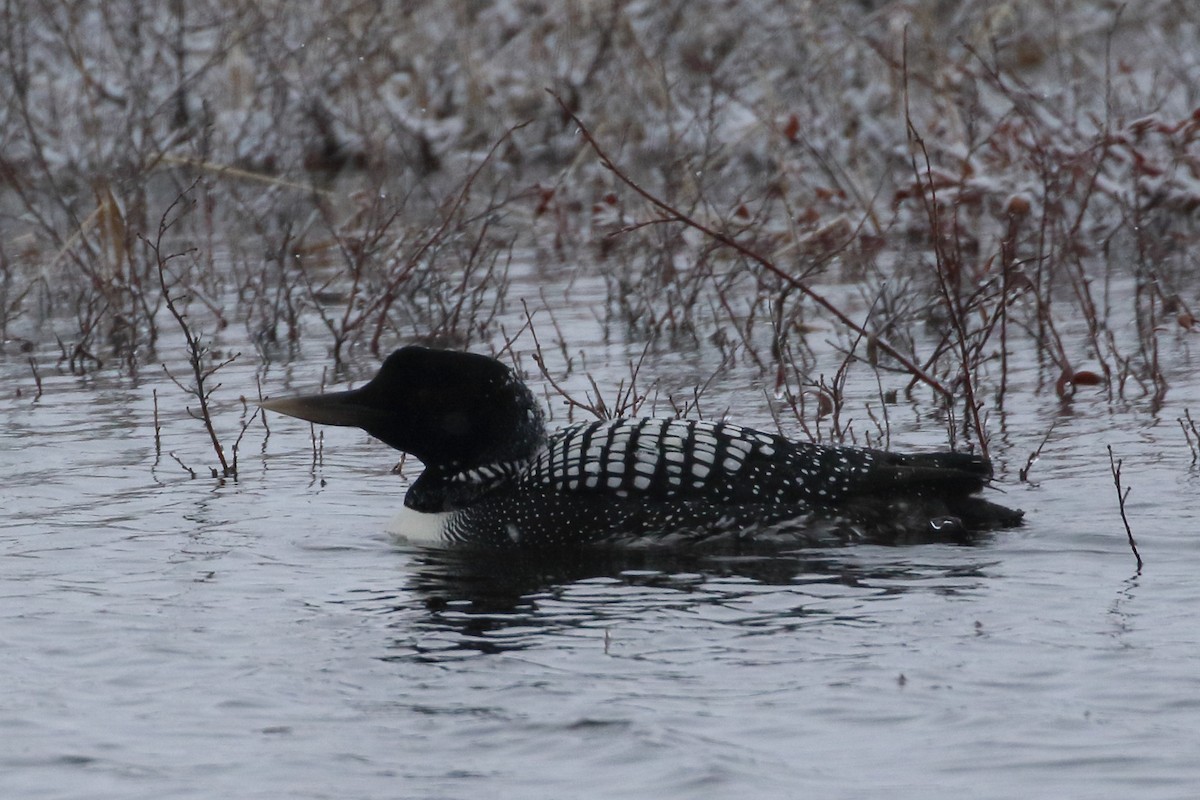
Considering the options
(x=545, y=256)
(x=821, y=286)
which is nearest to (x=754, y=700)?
(x=821, y=286)

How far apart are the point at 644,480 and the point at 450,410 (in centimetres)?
66

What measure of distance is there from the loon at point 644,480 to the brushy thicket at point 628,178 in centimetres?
71

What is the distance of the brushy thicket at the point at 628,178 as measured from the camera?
8.80 metres

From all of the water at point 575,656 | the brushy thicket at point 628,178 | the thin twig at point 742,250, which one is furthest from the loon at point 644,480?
the brushy thicket at point 628,178

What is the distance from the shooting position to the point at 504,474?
582cm

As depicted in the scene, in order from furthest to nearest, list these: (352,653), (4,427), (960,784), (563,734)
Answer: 1. (4,427)
2. (352,653)
3. (563,734)
4. (960,784)

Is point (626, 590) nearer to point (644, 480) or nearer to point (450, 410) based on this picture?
point (644, 480)

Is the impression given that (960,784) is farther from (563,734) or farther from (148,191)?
(148,191)

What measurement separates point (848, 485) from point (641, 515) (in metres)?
0.58

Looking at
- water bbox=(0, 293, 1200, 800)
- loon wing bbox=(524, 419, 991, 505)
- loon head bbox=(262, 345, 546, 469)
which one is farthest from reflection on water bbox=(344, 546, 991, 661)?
loon head bbox=(262, 345, 546, 469)

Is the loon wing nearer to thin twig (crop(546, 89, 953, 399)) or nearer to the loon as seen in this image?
the loon

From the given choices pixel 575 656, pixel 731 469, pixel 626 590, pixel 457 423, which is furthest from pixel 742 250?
pixel 575 656

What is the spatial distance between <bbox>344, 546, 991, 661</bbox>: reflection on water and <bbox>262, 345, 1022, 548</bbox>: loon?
0.08m

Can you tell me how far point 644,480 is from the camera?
18.3 ft
